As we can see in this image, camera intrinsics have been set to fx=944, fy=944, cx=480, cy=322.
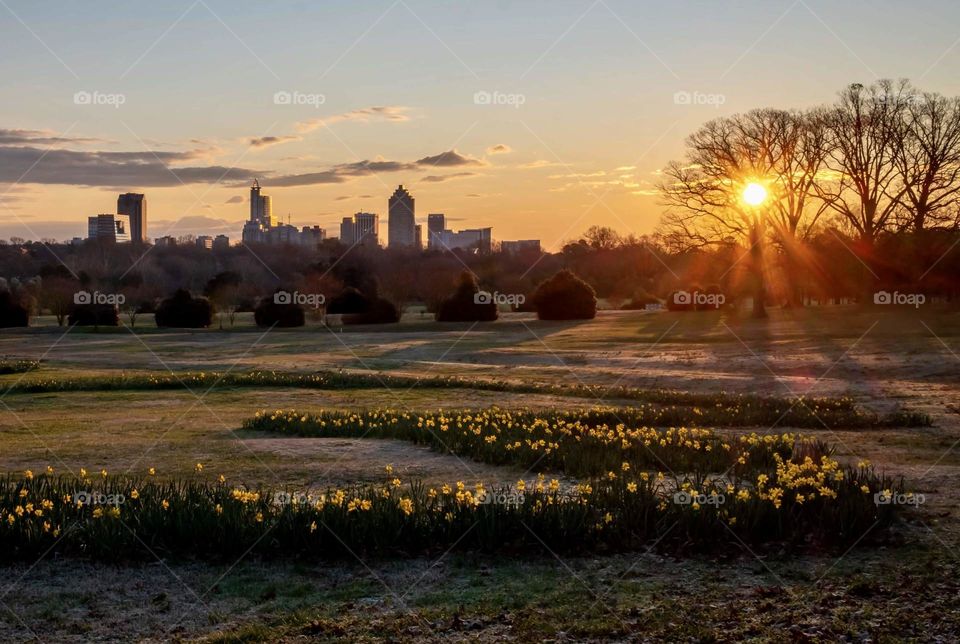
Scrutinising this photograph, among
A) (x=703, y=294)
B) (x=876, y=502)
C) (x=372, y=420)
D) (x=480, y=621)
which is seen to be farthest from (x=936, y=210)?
(x=480, y=621)

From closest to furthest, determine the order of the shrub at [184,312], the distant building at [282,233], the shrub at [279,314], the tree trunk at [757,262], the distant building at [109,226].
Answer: the tree trunk at [757,262] < the shrub at [279,314] < the shrub at [184,312] < the distant building at [109,226] < the distant building at [282,233]

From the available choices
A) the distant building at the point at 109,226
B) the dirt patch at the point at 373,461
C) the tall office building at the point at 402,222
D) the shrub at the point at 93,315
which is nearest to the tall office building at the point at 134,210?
the distant building at the point at 109,226

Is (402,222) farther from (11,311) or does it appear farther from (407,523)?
(407,523)

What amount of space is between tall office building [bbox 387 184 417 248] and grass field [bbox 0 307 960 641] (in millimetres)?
95173

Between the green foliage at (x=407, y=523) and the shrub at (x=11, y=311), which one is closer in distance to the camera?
the green foliage at (x=407, y=523)

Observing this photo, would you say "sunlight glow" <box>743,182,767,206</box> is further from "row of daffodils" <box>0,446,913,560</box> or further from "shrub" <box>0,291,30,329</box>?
"row of daffodils" <box>0,446,913,560</box>

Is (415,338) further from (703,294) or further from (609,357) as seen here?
(703,294)

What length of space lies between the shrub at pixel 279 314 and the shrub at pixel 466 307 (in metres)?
8.41

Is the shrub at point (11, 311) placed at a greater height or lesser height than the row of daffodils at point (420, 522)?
greater

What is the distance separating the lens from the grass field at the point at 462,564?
619cm

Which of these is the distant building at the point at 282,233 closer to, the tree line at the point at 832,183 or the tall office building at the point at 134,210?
the tall office building at the point at 134,210

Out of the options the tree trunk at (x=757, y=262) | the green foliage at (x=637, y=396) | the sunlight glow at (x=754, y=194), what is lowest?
the green foliage at (x=637, y=396)

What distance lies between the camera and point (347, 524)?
7742mm

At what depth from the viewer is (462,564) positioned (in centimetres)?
751
